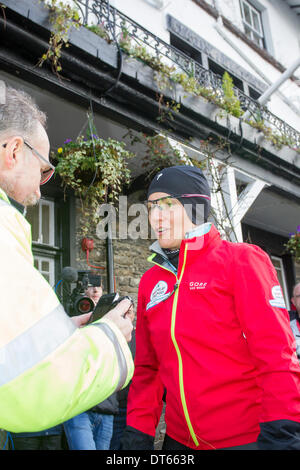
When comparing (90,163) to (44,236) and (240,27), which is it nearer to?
(44,236)

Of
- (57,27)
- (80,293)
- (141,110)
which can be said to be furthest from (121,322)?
(141,110)

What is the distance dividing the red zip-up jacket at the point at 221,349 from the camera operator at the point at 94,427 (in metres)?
1.40

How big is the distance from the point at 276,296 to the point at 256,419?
53 centimetres

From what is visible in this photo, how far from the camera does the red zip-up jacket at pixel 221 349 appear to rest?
141 centimetres

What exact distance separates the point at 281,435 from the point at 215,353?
407 mm

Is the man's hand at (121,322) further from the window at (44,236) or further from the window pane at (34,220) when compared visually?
the window pane at (34,220)

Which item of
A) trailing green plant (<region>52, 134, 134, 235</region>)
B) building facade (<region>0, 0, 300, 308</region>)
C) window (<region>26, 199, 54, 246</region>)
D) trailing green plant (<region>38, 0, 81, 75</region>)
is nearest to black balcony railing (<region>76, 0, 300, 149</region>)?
building facade (<region>0, 0, 300, 308</region>)

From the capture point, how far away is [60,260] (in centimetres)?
557

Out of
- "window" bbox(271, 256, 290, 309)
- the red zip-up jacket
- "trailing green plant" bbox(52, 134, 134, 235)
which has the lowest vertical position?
the red zip-up jacket

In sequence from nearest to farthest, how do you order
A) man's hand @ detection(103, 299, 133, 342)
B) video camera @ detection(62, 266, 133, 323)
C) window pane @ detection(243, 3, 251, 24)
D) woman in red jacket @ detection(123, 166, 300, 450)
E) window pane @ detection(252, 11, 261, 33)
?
man's hand @ detection(103, 299, 133, 342) → woman in red jacket @ detection(123, 166, 300, 450) → video camera @ detection(62, 266, 133, 323) → window pane @ detection(243, 3, 251, 24) → window pane @ detection(252, 11, 261, 33)

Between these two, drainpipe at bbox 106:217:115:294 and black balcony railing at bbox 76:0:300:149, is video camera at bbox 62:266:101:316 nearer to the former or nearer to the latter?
drainpipe at bbox 106:217:115:294

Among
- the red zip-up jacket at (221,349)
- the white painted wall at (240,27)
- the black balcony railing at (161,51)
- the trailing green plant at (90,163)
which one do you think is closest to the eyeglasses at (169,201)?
the red zip-up jacket at (221,349)

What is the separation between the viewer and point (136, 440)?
1728 mm

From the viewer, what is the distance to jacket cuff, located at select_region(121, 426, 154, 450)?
171cm
